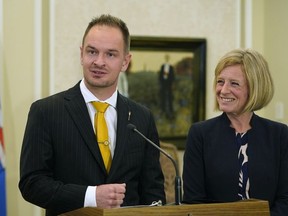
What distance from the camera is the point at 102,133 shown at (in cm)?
228

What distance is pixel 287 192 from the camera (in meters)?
2.36

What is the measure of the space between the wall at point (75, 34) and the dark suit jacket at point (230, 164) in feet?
5.92

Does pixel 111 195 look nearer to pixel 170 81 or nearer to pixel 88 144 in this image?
pixel 88 144

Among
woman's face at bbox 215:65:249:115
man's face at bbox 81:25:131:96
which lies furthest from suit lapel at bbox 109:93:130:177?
woman's face at bbox 215:65:249:115

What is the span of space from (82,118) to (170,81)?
2.25m

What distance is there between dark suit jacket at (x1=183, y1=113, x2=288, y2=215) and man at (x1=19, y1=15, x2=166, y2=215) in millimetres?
182

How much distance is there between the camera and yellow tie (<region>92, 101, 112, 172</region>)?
2.26 meters

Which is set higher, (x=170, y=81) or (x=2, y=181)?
(x=170, y=81)

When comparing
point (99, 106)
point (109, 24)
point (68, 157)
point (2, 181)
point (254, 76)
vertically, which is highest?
point (109, 24)

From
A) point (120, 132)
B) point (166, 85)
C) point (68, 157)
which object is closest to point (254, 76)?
point (120, 132)

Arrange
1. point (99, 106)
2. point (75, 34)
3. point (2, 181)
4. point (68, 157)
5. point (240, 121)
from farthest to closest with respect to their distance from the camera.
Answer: point (75, 34), point (2, 181), point (240, 121), point (99, 106), point (68, 157)

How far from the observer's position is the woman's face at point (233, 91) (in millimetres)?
2406

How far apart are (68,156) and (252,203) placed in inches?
32.1

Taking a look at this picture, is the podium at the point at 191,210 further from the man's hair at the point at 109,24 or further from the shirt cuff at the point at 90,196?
the man's hair at the point at 109,24
